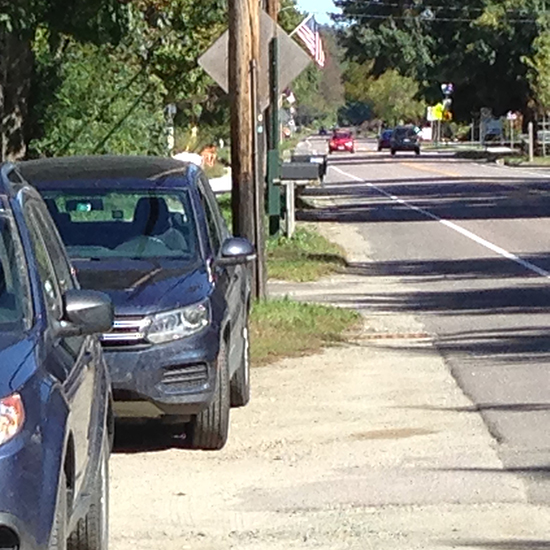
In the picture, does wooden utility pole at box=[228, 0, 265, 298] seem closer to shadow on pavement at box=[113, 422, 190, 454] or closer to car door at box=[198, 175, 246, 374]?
car door at box=[198, 175, 246, 374]

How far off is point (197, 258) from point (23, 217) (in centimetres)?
377

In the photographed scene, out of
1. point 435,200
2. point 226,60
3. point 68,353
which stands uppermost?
point 226,60

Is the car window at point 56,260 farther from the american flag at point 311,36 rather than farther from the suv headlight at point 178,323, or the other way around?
the american flag at point 311,36

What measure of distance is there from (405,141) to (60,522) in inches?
3255

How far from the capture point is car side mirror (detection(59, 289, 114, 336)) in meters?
6.64

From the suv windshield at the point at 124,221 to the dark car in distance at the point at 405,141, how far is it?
252 feet

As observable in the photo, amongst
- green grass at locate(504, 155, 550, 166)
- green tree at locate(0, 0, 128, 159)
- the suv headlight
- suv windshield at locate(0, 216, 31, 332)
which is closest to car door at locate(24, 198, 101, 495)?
suv windshield at locate(0, 216, 31, 332)

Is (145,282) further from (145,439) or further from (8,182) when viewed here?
(8,182)

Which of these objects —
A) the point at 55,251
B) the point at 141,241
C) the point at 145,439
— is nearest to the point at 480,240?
the point at 141,241

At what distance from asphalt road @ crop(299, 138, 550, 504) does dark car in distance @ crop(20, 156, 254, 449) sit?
1.81 meters

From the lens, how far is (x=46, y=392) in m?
5.94

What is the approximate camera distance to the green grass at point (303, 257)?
71.7ft

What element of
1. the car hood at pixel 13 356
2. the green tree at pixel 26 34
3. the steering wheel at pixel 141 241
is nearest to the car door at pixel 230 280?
the steering wheel at pixel 141 241

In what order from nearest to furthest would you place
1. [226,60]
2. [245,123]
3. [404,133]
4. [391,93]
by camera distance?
[245,123], [226,60], [404,133], [391,93]
